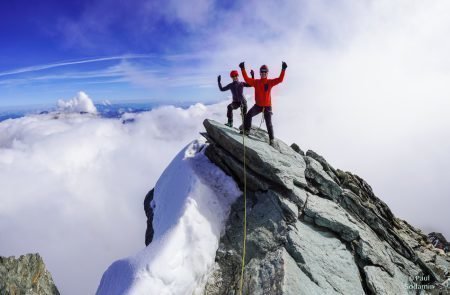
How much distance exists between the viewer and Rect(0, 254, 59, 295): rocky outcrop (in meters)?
11.6

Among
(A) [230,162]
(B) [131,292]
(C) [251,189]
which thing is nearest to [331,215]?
(C) [251,189]

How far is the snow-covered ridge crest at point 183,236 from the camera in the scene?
30.9ft

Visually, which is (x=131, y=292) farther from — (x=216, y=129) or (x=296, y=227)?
(x=216, y=129)

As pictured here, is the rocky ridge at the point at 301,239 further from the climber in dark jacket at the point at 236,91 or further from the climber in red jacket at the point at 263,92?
the climber in dark jacket at the point at 236,91

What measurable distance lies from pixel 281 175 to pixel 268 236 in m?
3.28

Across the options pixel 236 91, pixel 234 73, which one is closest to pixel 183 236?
pixel 236 91

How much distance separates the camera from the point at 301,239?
12070 mm

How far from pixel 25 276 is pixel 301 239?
451 inches

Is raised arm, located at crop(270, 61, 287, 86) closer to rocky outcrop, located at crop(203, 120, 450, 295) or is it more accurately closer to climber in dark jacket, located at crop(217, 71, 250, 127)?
climber in dark jacket, located at crop(217, 71, 250, 127)

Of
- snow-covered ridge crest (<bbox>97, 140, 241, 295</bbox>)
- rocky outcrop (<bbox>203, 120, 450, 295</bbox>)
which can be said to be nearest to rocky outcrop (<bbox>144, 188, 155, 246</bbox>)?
snow-covered ridge crest (<bbox>97, 140, 241, 295</bbox>)

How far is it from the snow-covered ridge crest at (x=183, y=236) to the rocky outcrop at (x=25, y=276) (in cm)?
304

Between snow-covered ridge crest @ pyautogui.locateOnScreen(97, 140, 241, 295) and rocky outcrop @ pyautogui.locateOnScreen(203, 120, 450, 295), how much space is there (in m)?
0.59

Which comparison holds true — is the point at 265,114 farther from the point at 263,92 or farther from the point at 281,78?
the point at 281,78

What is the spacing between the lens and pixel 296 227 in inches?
494
